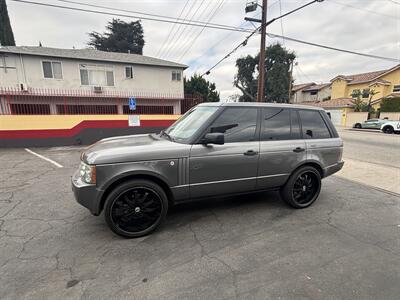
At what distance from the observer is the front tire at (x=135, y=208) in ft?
9.39

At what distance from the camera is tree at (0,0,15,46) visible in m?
23.6

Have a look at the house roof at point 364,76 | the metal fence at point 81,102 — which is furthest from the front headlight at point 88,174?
the house roof at point 364,76

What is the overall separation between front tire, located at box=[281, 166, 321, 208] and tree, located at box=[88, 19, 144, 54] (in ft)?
135

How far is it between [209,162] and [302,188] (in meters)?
1.95

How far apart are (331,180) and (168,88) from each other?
1724 centimetres

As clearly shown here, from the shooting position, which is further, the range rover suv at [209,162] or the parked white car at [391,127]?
the parked white car at [391,127]

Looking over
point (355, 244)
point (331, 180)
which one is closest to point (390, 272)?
point (355, 244)

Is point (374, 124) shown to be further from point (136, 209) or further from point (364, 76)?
point (136, 209)

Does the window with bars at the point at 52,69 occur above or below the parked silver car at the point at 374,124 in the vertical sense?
above

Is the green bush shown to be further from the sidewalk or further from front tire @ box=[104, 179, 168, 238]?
front tire @ box=[104, 179, 168, 238]

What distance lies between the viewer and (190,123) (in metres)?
3.64

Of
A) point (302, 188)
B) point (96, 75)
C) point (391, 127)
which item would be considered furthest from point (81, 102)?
point (391, 127)

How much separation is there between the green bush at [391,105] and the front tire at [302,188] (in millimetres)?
31123

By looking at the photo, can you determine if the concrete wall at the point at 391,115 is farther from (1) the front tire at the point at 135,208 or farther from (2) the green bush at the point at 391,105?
(1) the front tire at the point at 135,208
